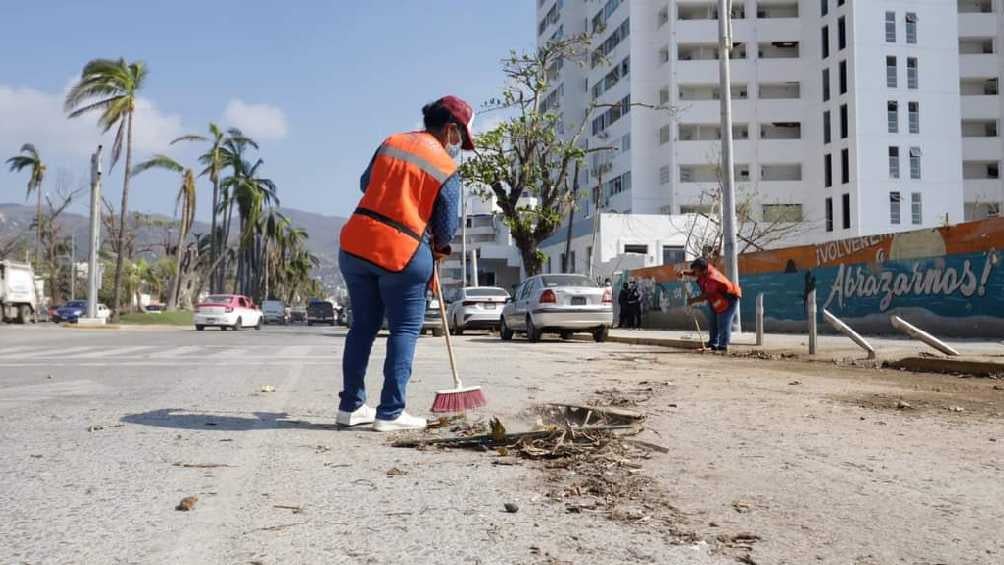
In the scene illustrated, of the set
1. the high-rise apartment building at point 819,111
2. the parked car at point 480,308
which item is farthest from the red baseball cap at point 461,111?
the high-rise apartment building at point 819,111

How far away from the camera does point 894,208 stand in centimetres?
5297

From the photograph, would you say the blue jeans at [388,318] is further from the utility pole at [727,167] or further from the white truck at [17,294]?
the white truck at [17,294]

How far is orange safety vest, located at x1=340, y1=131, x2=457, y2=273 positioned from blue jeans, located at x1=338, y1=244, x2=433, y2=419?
0.10 meters

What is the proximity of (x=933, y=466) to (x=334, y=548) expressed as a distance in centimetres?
294

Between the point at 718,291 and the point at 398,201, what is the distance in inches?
377

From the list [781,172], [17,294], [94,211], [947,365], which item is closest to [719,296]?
[947,365]

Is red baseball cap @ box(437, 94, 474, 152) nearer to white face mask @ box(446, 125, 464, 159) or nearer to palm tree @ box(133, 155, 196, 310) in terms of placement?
white face mask @ box(446, 125, 464, 159)

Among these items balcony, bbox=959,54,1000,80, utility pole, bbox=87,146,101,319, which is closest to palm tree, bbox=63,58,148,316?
utility pole, bbox=87,146,101,319

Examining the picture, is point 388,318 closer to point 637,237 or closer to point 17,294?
point 17,294

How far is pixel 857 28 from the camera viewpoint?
5244 centimetres

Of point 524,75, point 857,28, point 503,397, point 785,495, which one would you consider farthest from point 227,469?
point 857,28

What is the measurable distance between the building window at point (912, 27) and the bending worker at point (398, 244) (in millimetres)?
55650

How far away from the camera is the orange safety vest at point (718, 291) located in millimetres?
13695

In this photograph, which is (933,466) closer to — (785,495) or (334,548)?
(785,495)
